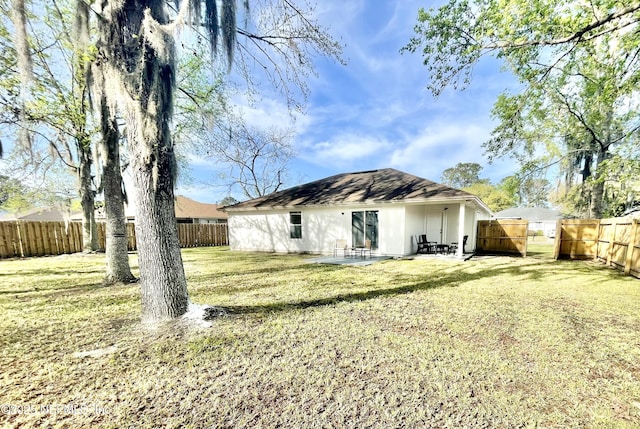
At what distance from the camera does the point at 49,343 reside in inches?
123

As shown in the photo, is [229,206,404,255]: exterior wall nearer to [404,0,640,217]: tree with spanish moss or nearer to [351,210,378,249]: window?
[351,210,378,249]: window

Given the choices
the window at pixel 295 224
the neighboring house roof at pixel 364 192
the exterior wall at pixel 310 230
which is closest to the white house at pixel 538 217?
the neighboring house roof at pixel 364 192

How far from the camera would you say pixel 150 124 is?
125 inches

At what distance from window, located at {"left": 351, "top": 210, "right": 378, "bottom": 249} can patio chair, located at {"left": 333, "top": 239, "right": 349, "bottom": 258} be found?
57cm

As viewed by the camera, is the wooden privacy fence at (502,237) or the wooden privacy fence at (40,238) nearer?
the wooden privacy fence at (40,238)

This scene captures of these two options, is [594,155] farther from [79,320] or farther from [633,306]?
[79,320]

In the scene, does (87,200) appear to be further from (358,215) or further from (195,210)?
(195,210)

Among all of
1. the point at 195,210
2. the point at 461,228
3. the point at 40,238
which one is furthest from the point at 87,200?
the point at 461,228

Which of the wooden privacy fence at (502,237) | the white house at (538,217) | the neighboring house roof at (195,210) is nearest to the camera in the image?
the wooden privacy fence at (502,237)

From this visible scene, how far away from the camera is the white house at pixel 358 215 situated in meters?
10.4

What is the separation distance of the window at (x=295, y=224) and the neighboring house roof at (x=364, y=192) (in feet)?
2.09

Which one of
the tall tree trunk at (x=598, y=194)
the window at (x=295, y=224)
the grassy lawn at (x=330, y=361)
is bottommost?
the grassy lawn at (x=330, y=361)

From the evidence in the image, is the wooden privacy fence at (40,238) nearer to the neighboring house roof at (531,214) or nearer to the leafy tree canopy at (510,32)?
the leafy tree canopy at (510,32)

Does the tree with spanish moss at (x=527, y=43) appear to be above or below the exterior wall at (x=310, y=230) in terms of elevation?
above
